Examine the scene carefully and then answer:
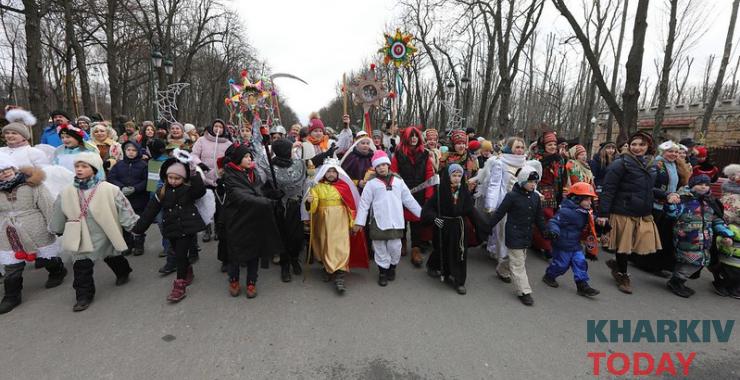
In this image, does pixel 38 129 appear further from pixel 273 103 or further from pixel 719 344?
pixel 719 344

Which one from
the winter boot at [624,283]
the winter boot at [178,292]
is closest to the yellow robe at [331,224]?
the winter boot at [178,292]

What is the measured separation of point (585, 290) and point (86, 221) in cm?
588

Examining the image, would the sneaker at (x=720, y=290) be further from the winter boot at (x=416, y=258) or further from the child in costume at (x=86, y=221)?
the child in costume at (x=86, y=221)

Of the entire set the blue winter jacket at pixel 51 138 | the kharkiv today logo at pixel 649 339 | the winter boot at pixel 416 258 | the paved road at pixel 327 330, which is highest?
the blue winter jacket at pixel 51 138

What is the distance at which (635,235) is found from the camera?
168 inches

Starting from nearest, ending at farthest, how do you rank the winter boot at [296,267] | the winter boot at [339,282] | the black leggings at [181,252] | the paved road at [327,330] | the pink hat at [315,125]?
the paved road at [327,330] → the black leggings at [181,252] → the winter boot at [339,282] → the winter boot at [296,267] → the pink hat at [315,125]

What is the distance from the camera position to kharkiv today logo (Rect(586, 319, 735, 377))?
9.07 ft

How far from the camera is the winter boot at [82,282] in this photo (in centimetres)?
347

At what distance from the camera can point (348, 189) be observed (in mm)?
4254

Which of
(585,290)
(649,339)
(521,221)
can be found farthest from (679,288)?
(521,221)

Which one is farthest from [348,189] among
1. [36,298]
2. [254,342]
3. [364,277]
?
[36,298]

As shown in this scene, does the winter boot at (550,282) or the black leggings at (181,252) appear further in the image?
the winter boot at (550,282)

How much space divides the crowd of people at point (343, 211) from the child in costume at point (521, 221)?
2 cm

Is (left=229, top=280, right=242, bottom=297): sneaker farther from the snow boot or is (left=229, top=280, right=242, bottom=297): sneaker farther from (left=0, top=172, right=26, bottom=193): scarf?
(left=0, top=172, right=26, bottom=193): scarf
